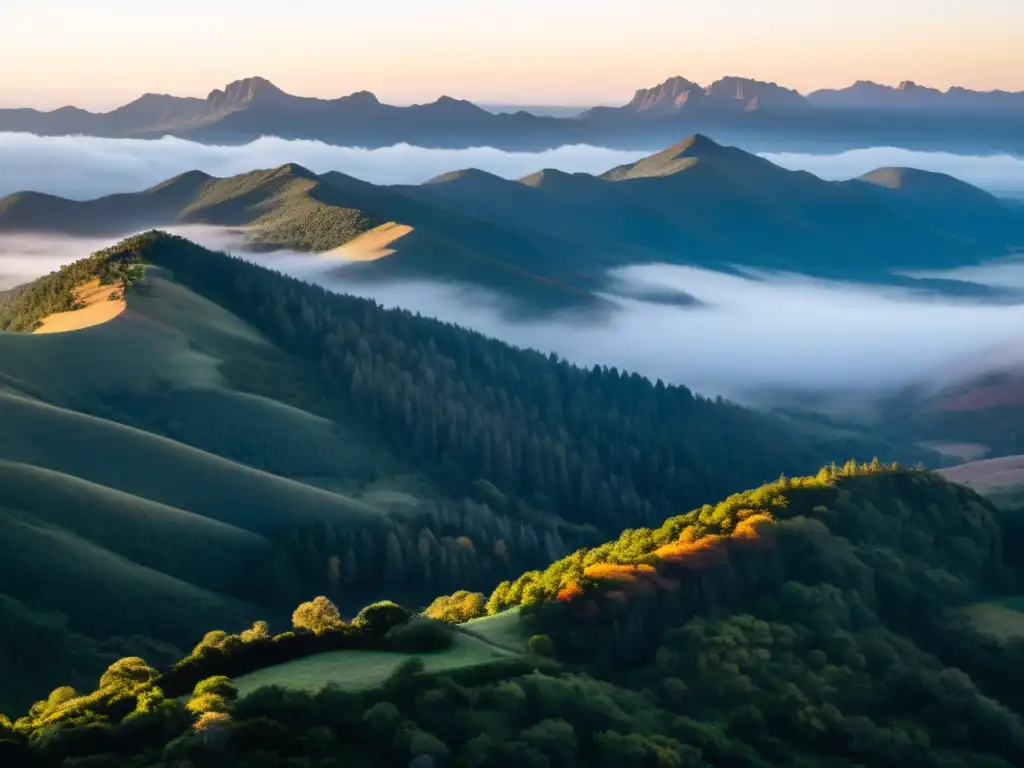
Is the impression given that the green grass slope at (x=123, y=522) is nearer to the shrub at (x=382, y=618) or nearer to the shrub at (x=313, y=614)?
the shrub at (x=313, y=614)

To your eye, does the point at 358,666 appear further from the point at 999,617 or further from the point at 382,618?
the point at 999,617

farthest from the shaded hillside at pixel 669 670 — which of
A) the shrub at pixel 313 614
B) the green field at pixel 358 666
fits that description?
the shrub at pixel 313 614

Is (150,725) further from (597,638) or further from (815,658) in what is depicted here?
(815,658)

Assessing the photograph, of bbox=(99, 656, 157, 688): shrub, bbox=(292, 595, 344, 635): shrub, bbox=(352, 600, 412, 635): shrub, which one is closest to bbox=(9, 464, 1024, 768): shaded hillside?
bbox=(352, 600, 412, 635): shrub

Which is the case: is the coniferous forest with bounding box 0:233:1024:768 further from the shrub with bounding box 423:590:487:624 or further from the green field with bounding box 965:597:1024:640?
the green field with bounding box 965:597:1024:640

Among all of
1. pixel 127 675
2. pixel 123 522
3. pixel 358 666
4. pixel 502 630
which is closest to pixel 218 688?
pixel 358 666

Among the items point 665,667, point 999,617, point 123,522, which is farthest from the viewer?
point 123,522
